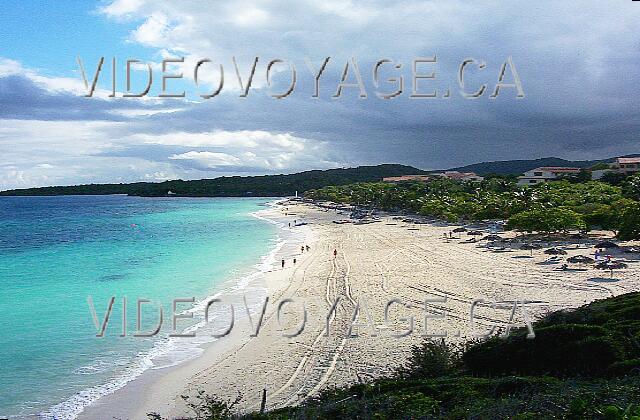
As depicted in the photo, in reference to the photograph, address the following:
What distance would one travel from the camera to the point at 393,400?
6.67 metres

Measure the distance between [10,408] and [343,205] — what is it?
258 ft

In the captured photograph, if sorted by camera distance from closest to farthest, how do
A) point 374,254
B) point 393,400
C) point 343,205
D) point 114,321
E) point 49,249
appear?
point 393,400 < point 114,321 < point 374,254 < point 49,249 < point 343,205

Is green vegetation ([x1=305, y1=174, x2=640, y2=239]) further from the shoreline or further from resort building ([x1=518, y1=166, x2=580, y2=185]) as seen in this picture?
the shoreline

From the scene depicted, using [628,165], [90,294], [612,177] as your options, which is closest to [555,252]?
[90,294]

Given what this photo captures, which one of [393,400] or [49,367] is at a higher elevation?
[393,400]

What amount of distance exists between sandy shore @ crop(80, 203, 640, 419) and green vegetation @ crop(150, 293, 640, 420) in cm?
286

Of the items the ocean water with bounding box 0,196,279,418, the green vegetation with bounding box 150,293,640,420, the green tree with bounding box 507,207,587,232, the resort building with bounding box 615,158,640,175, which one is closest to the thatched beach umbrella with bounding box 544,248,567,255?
the green tree with bounding box 507,207,587,232

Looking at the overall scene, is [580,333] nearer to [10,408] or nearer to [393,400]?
[393,400]

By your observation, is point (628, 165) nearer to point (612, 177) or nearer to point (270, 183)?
point (612, 177)

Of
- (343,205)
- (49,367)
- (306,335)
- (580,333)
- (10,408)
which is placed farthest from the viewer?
(343,205)

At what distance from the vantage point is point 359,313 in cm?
1706

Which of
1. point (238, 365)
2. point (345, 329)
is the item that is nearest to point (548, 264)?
point (345, 329)

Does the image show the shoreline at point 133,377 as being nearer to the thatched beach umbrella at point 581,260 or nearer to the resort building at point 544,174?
the thatched beach umbrella at point 581,260

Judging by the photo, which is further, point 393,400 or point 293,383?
point 293,383
